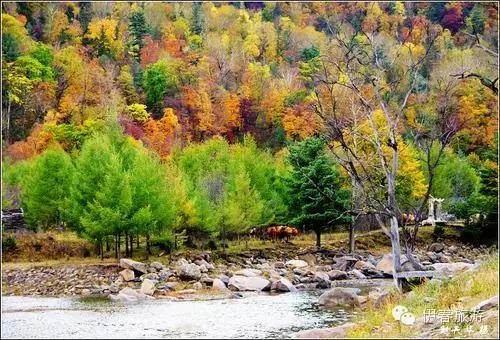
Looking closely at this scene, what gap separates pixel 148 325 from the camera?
19281 mm

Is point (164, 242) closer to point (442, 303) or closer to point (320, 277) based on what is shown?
point (320, 277)

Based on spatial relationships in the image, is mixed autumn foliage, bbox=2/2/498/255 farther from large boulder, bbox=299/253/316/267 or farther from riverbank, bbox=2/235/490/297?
large boulder, bbox=299/253/316/267

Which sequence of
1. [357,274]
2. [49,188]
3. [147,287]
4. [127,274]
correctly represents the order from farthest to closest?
[49,188]
[357,274]
[127,274]
[147,287]

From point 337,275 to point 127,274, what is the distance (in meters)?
10.9

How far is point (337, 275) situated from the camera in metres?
35.4

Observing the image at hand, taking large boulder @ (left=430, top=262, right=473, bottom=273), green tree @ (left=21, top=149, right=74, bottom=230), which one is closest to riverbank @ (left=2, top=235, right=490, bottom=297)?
large boulder @ (left=430, top=262, right=473, bottom=273)

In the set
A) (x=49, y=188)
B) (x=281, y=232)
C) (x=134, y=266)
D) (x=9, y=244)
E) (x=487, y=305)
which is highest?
(x=49, y=188)

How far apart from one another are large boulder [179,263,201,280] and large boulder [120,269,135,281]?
7.60 feet

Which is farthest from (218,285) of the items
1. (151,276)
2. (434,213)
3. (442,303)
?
(434,213)

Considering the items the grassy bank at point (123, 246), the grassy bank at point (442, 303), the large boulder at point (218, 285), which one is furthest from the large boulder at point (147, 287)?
the grassy bank at point (442, 303)

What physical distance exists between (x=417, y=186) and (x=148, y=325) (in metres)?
31.3

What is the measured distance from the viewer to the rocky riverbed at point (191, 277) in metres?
29.6

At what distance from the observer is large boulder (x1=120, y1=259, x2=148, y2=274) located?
3350 centimetres

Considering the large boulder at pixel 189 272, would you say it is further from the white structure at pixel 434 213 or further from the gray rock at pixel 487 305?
the white structure at pixel 434 213
